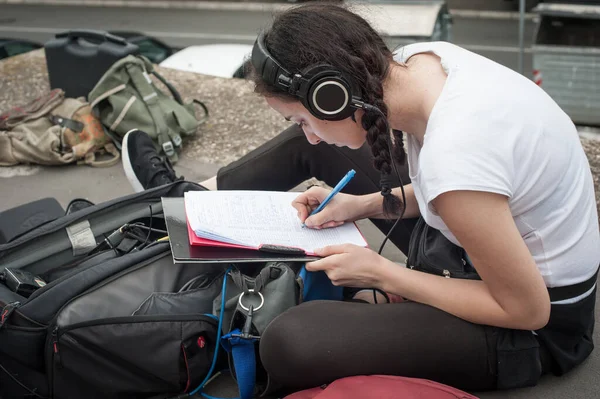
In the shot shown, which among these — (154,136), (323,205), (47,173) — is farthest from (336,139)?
(47,173)

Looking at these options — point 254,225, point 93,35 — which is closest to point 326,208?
point 254,225

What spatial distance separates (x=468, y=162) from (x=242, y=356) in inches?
31.0

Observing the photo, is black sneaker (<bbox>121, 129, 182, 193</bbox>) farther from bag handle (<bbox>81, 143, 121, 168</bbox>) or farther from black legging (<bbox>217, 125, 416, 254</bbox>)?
bag handle (<bbox>81, 143, 121, 168</bbox>)

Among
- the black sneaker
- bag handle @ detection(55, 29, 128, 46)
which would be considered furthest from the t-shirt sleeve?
bag handle @ detection(55, 29, 128, 46)

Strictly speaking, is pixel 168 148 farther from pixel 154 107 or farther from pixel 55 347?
pixel 55 347

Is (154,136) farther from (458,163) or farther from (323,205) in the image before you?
(458,163)

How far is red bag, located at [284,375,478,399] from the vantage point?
165 centimetres

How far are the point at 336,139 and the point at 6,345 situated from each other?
1.01 meters

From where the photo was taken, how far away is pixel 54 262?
7.16 ft

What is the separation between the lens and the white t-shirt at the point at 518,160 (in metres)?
1.50

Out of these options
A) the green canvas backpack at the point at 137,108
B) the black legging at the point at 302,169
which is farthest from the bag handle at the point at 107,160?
the black legging at the point at 302,169

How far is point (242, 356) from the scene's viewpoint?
185 centimetres

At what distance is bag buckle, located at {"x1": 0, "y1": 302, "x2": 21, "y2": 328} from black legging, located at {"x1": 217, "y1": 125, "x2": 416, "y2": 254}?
93 cm

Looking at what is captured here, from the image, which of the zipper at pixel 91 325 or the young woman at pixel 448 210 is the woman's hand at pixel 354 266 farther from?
the zipper at pixel 91 325
